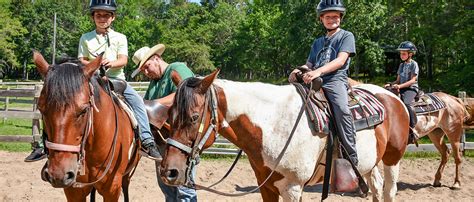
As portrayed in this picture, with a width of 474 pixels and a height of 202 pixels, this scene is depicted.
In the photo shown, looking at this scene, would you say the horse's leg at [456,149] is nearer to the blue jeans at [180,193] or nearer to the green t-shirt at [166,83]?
the blue jeans at [180,193]

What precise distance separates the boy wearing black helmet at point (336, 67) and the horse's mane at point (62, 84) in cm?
203

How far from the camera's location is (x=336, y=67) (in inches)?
163

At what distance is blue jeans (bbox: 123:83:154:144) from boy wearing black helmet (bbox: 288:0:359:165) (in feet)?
5.17

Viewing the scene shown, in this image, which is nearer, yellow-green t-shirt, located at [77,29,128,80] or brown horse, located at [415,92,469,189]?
yellow-green t-shirt, located at [77,29,128,80]

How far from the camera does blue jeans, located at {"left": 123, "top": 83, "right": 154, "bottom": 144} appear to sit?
4.47m

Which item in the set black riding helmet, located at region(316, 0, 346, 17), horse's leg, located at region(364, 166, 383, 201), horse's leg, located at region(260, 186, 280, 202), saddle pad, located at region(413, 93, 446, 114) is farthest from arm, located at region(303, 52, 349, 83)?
saddle pad, located at region(413, 93, 446, 114)

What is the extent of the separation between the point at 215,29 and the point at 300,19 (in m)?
23.5

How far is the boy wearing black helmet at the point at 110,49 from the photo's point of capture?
14.5 ft

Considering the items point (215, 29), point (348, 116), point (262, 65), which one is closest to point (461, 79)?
point (348, 116)

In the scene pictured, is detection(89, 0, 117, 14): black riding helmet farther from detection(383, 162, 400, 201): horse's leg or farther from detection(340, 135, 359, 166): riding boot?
detection(383, 162, 400, 201): horse's leg

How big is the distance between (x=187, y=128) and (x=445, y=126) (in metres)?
7.84

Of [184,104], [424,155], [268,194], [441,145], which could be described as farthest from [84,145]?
[424,155]

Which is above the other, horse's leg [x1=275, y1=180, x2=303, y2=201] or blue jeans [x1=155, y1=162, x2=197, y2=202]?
horse's leg [x1=275, y1=180, x2=303, y2=201]

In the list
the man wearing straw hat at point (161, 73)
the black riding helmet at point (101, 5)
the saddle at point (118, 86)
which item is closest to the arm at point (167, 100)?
the man wearing straw hat at point (161, 73)
